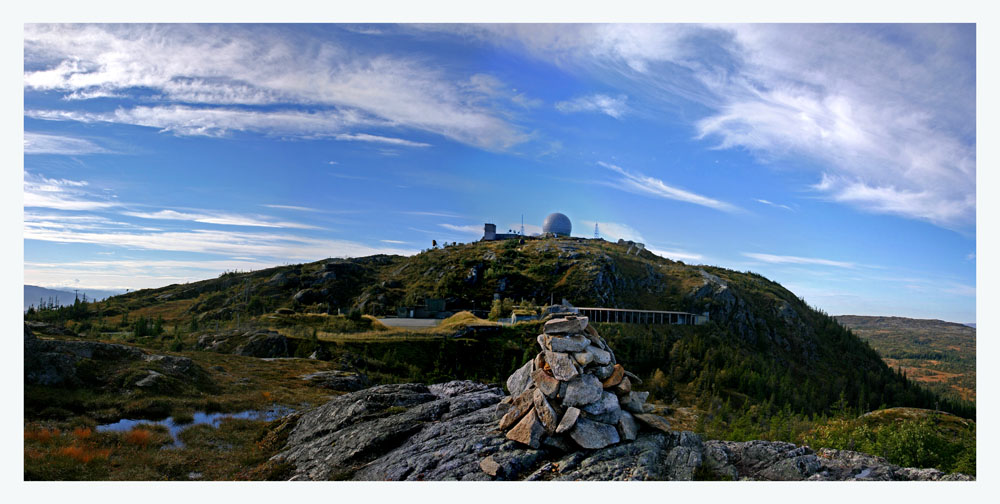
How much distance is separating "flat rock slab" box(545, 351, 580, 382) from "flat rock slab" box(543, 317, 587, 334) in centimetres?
63

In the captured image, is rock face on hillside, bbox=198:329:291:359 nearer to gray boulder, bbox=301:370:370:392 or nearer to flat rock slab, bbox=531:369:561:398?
gray boulder, bbox=301:370:370:392

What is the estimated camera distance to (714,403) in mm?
36938

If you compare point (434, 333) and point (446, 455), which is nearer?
point (446, 455)

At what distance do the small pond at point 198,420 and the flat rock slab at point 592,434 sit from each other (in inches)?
503

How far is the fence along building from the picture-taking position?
188ft

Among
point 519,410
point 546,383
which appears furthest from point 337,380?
point 546,383

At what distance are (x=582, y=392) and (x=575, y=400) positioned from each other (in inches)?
10.9

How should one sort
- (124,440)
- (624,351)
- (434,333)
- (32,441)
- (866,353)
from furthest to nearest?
(866,353)
(624,351)
(434,333)
(124,440)
(32,441)

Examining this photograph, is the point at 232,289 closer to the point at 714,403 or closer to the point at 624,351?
the point at 624,351

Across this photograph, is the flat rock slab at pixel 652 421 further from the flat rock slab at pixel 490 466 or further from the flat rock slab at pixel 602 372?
the flat rock slab at pixel 490 466

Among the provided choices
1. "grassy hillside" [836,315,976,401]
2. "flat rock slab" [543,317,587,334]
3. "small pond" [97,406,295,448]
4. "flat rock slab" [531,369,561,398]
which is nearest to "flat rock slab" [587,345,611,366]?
"flat rock slab" [543,317,587,334]

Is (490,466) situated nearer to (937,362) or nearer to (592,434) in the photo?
(592,434)

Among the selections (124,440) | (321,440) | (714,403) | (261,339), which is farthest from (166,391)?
(714,403)

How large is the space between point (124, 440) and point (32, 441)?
2.19m
